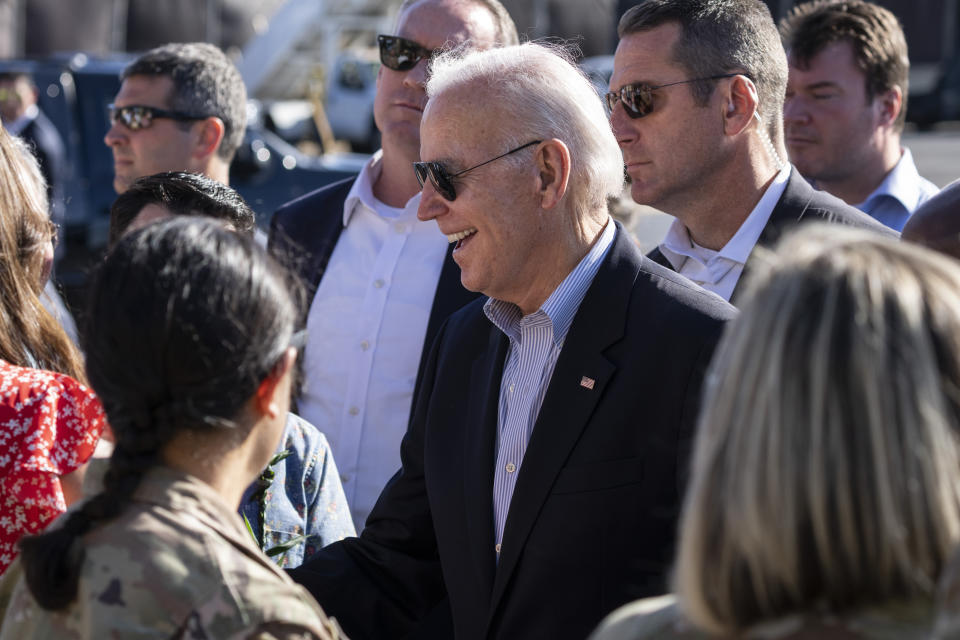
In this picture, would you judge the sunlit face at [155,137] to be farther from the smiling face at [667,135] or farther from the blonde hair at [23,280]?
the smiling face at [667,135]

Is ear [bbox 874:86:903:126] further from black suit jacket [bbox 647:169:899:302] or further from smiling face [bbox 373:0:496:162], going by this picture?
smiling face [bbox 373:0:496:162]

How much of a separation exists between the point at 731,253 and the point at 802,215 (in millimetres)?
235

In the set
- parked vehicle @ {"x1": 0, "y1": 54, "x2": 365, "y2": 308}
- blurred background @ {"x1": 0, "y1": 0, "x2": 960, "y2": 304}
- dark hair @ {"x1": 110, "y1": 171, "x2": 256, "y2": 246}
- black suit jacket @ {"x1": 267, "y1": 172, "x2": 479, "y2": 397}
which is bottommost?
blurred background @ {"x1": 0, "y1": 0, "x2": 960, "y2": 304}

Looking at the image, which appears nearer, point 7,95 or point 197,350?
point 197,350

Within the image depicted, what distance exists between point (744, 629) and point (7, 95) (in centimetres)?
1021

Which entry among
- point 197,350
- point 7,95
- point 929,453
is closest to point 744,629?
point 929,453

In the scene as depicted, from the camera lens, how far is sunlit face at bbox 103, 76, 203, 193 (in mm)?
4430

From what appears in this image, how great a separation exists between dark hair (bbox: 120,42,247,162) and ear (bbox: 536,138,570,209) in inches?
92.1

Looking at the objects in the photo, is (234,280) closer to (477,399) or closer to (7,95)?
(477,399)

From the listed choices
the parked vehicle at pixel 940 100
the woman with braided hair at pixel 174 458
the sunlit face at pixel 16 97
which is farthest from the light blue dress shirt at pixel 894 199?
the parked vehicle at pixel 940 100

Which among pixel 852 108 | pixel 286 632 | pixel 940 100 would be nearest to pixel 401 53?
pixel 852 108

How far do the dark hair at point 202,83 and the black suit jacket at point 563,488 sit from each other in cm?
232

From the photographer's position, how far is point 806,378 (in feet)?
3.98

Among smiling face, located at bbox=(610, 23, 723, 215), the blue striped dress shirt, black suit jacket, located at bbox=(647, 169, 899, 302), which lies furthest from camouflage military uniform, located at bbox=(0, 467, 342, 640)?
smiling face, located at bbox=(610, 23, 723, 215)
